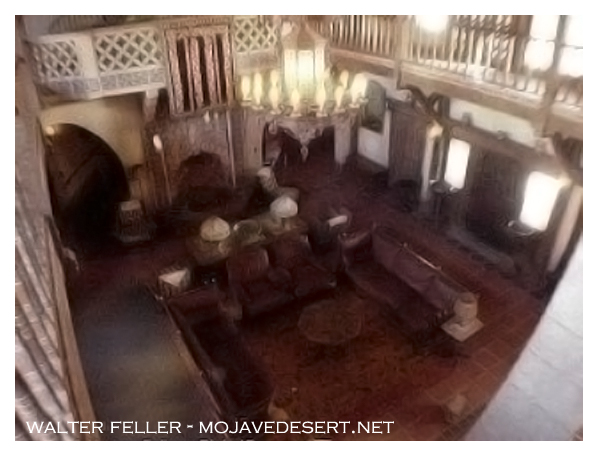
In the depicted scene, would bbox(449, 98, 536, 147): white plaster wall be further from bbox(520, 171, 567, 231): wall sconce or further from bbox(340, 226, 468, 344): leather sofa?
bbox(340, 226, 468, 344): leather sofa

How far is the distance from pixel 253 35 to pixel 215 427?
4.12m

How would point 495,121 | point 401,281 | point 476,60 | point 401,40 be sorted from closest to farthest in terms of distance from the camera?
point 476,60 < point 401,40 < point 401,281 < point 495,121

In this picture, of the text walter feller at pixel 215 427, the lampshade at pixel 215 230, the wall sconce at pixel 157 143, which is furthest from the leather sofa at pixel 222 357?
the wall sconce at pixel 157 143

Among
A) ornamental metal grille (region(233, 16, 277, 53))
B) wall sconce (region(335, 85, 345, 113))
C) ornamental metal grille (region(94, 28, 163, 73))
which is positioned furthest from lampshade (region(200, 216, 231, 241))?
wall sconce (region(335, 85, 345, 113))

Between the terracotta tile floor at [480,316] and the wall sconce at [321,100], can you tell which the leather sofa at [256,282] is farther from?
the wall sconce at [321,100]

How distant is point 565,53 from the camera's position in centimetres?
429

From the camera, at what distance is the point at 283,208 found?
6641 millimetres

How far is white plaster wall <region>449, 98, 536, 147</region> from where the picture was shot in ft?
19.4

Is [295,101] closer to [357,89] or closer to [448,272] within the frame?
[357,89]

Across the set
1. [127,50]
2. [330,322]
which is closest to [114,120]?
[127,50]

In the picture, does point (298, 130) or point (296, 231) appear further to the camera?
point (296, 231)
